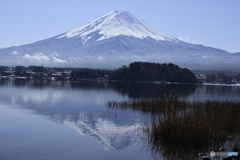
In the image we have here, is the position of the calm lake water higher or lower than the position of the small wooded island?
lower

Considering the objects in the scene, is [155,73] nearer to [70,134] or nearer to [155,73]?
[155,73]

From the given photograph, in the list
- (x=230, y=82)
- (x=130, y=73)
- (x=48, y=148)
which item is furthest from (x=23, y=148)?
(x=230, y=82)

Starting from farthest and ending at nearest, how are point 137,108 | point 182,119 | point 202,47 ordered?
1. point 202,47
2. point 137,108
3. point 182,119

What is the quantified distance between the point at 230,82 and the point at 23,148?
260ft

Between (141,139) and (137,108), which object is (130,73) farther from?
(141,139)

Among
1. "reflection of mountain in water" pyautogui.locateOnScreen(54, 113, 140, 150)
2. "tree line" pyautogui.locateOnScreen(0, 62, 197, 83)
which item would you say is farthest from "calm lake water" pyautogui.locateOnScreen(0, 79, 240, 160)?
"tree line" pyautogui.locateOnScreen(0, 62, 197, 83)

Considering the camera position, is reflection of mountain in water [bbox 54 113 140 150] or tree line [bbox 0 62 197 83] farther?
tree line [bbox 0 62 197 83]

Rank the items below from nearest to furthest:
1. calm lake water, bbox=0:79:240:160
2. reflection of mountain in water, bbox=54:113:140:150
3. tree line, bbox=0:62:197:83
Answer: calm lake water, bbox=0:79:240:160 → reflection of mountain in water, bbox=54:113:140:150 → tree line, bbox=0:62:197:83

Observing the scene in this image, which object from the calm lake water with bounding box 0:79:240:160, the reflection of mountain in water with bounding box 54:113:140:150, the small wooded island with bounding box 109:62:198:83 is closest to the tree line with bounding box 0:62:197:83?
the small wooded island with bounding box 109:62:198:83

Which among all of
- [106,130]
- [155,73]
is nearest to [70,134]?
[106,130]

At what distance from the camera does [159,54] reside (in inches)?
6019

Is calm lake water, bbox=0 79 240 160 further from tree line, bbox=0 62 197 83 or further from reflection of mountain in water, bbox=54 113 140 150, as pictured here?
tree line, bbox=0 62 197 83

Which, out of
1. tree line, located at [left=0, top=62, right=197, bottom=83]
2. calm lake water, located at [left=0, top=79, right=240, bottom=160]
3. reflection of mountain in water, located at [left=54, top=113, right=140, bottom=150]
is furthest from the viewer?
tree line, located at [left=0, top=62, right=197, bottom=83]

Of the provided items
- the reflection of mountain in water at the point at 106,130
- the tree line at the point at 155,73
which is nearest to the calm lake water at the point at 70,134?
Result: the reflection of mountain in water at the point at 106,130
